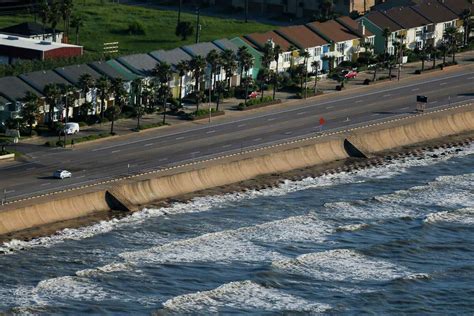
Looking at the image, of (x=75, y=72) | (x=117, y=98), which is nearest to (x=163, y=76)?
(x=117, y=98)

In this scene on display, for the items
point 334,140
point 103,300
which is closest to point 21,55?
point 334,140

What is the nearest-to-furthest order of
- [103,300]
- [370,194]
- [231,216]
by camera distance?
[103,300] < [231,216] < [370,194]

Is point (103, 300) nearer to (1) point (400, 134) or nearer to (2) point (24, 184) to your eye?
(2) point (24, 184)

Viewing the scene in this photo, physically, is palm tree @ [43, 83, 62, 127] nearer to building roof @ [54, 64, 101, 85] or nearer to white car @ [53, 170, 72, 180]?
building roof @ [54, 64, 101, 85]

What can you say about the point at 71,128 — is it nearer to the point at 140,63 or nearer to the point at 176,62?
the point at 140,63

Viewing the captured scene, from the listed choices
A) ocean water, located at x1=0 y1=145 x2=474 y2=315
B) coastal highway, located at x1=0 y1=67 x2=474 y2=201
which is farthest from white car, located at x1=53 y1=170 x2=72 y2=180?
ocean water, located at x1=0 y1=145 x2=474 y2=315
